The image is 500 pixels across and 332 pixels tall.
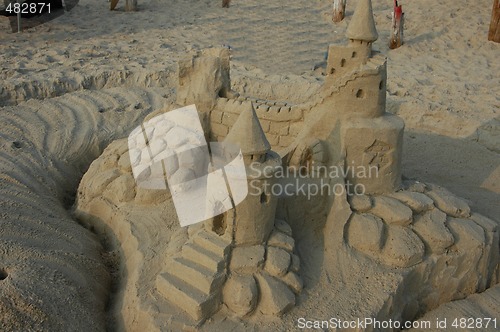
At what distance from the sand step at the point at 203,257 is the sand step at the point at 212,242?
31 mm

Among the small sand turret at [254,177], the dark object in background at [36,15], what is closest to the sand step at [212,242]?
the small sand turret at [254,177]

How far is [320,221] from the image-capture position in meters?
5.29

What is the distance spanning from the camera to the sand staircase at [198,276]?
4.23m

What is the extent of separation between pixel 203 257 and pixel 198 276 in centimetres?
18

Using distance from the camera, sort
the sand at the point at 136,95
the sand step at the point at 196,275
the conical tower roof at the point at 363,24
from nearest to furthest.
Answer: the sand step at the point at 196,275 → the sand at the point at 136,95 → the conical tower roof at the point at 363,24

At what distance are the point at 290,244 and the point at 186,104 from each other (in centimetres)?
244

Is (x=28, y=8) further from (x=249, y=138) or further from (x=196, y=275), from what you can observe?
(x=196, y=275)

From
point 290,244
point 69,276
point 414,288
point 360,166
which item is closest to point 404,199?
point 360,166

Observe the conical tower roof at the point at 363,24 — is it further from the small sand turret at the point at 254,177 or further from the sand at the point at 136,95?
the sand at the point at 136,95

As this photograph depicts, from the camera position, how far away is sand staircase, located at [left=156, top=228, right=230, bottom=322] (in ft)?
13.9

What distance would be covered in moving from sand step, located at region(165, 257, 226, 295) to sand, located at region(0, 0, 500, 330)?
580mm

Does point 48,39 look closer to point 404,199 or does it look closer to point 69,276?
point 69,276

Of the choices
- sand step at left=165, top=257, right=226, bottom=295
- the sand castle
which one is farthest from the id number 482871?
sand step at left=165, top=257, right=226, bottom=295

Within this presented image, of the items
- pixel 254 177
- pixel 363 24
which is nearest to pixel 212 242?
pixel 254 177
